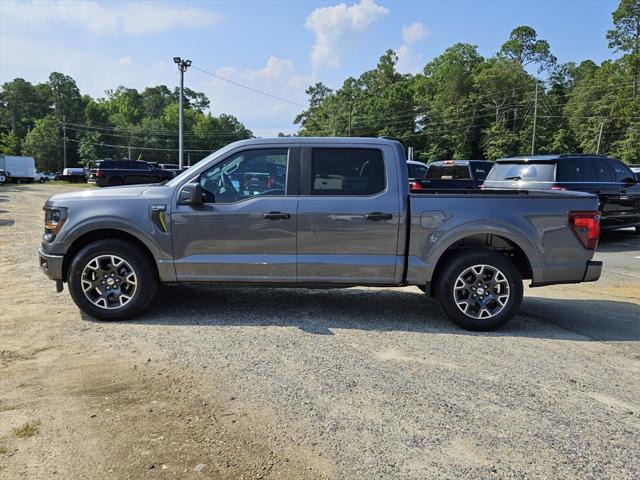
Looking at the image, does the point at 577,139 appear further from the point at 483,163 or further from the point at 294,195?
the point at 294,195

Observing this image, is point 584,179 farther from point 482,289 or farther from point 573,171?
point 482,289

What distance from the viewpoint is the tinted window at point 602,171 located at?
11938 mm

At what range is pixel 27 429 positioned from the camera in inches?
126

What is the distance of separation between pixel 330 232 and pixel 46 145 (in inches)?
3595

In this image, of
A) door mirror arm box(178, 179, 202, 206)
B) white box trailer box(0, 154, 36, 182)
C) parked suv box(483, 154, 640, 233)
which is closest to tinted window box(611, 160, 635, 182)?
parked suv box(483, 154, 640, 233)

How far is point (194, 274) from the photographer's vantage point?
5.46m

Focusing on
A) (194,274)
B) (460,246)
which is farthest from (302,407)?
(460,246)

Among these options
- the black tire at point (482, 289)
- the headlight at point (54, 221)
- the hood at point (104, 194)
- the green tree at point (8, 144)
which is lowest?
the black tire at point (482, 289)

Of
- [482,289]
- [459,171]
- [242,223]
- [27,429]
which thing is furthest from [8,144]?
[27,429]

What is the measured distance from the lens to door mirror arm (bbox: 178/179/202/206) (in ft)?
17.2

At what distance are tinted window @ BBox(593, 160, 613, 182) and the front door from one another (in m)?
9.25

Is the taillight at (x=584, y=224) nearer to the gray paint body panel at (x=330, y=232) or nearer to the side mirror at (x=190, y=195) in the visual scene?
the gray paint body panel at (x=330, y=232)

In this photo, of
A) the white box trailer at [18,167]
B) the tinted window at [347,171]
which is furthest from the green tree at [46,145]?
the tinted window at [347,171]

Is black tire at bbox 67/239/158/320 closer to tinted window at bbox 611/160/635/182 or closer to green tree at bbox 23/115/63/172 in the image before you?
tinted window at bbox 611/160/635/182
